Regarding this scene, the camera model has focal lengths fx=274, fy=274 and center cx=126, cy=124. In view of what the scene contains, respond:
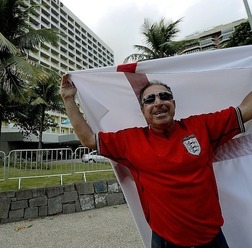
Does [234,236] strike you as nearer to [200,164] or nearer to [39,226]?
[200,164]

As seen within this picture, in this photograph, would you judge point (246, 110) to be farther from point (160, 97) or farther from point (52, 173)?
point (52, 173)

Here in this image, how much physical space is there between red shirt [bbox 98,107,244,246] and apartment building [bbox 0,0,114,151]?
3210 centimetres

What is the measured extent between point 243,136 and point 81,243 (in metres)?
3.16

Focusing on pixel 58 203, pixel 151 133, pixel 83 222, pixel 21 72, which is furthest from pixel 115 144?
pixel 21 72

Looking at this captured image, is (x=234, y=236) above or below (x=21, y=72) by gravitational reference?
below

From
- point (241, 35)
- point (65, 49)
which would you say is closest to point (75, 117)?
point (241, 35)

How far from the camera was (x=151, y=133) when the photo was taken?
176cm

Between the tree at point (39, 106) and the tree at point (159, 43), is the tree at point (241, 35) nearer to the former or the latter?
the tree at point (159, 43)

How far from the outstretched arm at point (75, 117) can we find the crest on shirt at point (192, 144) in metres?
0.59

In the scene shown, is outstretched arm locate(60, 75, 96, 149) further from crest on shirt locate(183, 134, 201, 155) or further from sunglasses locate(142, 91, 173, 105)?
crest on shirt locate(183, 134, 201, 155)

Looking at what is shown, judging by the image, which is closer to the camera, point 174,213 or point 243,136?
point 174,213

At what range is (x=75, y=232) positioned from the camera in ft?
15.8

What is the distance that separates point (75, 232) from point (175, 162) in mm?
3839

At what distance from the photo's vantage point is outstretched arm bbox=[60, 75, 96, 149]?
186cm
